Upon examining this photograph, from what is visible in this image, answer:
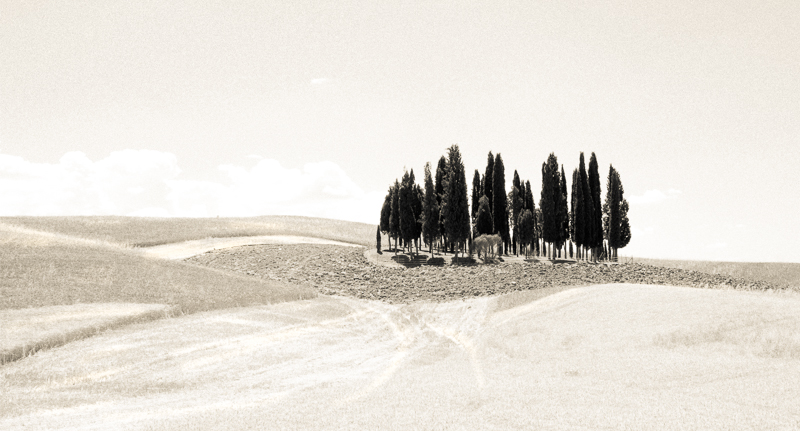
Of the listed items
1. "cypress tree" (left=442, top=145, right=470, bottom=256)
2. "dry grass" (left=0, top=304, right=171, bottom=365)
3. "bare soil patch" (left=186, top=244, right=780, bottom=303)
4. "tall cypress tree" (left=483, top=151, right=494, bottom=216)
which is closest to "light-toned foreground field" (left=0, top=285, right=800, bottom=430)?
"dry grass" (left=0, top=304, right=171, bottom=365)

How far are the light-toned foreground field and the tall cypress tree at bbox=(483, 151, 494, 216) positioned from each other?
48713 millimetres

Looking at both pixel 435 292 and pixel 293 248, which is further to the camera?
pixel 293 248

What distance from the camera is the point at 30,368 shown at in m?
16.9

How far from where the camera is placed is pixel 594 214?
238 ft

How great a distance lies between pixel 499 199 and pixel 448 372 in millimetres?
58365

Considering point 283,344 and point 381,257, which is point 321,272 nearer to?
point 381,257

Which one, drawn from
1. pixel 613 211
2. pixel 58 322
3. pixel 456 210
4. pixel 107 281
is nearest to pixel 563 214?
pixel 613 211

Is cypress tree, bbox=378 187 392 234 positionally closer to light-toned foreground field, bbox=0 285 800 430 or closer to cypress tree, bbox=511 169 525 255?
cypress tree, bbox=511 169 525 255

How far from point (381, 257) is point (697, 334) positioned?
50.2 metres

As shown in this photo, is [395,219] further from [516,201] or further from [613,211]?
[613,211]

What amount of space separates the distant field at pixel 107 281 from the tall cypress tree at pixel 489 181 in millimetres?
43225

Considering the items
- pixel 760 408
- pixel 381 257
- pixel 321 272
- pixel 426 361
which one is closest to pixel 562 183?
pixel 381 257

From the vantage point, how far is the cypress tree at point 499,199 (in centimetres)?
7212

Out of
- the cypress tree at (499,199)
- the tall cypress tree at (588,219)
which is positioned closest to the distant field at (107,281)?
the cypress tree at (499,199)
